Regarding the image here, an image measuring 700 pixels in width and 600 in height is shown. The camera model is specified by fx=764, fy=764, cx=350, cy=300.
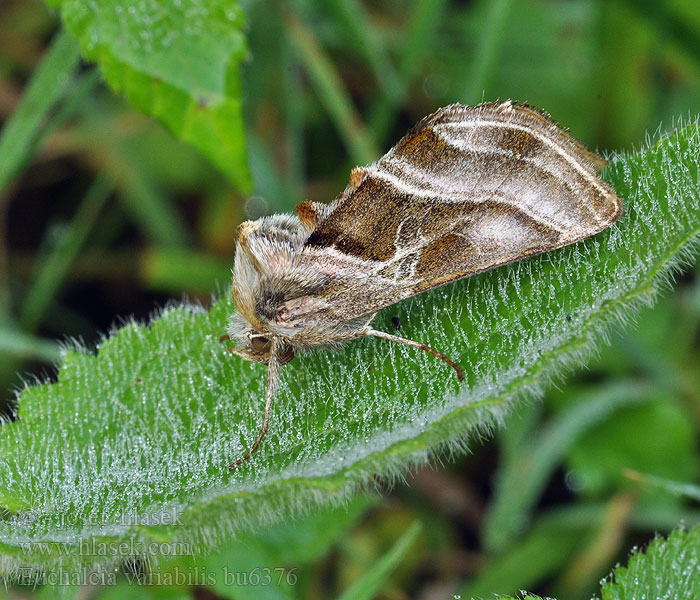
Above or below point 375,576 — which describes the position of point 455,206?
above

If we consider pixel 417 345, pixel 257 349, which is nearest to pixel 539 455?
pixel 417 345

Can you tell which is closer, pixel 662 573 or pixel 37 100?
pixel 662 573

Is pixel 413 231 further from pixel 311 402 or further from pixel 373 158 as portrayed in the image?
pixel 373 158

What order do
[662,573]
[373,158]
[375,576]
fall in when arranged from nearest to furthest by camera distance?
[662,573] → [375,576] → [373,158]

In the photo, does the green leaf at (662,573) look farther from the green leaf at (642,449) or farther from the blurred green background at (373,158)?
the green leaf at (642,449)

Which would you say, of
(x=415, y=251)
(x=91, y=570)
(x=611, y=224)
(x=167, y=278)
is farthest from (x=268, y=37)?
(x=91, y=570)

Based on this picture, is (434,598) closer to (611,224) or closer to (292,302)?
(292,302)

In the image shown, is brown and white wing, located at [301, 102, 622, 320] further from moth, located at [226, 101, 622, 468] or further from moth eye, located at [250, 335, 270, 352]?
moth eye, located at [250, 335, 270, 352]
